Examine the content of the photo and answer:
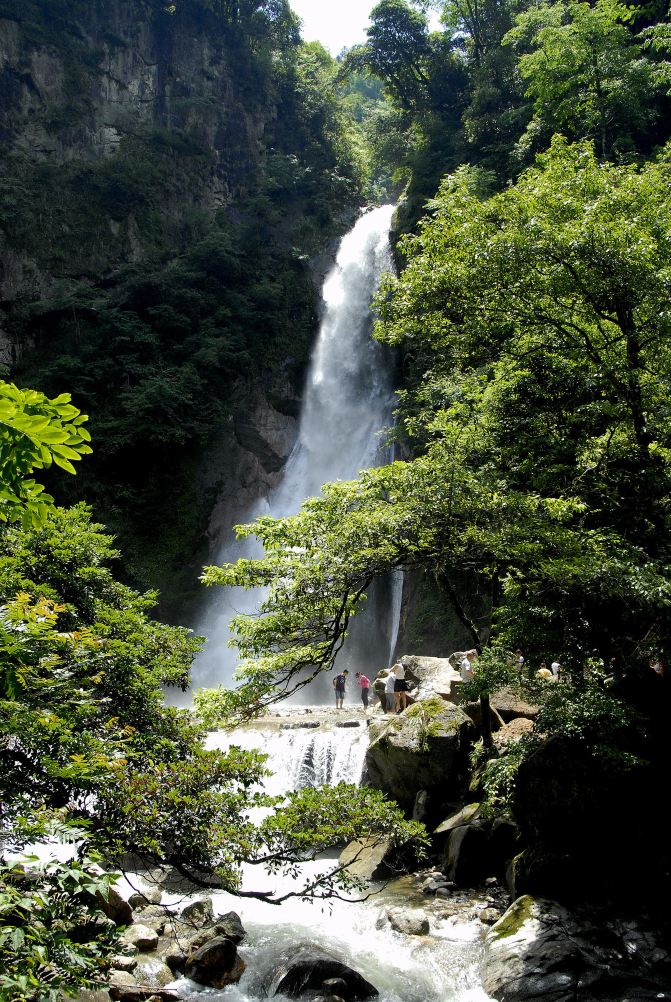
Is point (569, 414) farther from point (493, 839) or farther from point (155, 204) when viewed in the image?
point (155, 204)

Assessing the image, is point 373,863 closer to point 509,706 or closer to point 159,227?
point 509,706

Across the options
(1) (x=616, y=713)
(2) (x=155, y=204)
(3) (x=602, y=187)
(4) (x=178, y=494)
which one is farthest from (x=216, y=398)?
(1) (x=616, y=713)

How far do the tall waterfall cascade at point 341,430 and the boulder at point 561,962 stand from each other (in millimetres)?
14243

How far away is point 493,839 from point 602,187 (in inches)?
358

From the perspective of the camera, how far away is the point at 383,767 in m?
12.1

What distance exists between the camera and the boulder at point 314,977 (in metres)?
7.26

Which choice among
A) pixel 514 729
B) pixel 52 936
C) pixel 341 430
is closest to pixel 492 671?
pixel 514 729

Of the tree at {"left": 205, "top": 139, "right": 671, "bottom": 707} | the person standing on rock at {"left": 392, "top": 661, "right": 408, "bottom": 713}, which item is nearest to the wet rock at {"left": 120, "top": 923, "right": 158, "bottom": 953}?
the tree at {"left": 205, "top": 139, "right": 671, "bottom": 707}

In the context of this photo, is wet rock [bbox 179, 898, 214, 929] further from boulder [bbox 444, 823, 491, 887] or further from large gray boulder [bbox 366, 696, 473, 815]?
large gray boulder [bbox 366, 696, 473, 815]

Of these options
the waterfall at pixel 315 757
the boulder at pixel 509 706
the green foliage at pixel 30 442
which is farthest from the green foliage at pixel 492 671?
the green foliage at pixel 30 442

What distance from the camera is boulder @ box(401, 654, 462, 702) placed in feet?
48.0

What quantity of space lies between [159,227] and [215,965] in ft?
95.0

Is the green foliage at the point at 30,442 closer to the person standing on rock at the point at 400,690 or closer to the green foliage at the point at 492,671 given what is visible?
the green foliage at the point at 492,671

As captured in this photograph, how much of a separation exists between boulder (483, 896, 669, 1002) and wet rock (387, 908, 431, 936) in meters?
0.91
